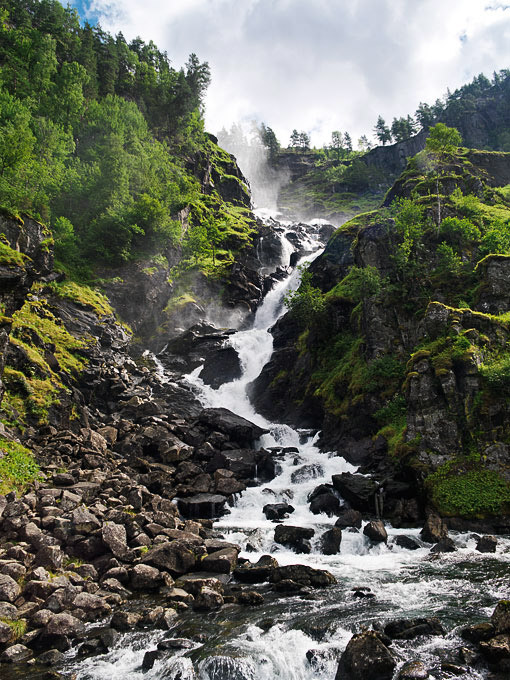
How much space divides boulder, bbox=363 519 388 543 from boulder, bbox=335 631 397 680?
10169 millimetres

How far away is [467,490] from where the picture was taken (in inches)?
846

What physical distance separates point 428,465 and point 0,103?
51.9 meters

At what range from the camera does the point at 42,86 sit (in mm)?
55031

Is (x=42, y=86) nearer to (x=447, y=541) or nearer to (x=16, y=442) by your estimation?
(x=16, y=442)

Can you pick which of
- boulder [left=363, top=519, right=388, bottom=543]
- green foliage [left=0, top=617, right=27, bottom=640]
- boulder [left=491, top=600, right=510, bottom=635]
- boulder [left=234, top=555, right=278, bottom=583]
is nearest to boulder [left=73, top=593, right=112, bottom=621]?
green foliage [left=0, top=617, right=27, bottom=640]

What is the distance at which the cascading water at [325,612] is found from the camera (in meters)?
9.95

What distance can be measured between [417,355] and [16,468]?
23.8m

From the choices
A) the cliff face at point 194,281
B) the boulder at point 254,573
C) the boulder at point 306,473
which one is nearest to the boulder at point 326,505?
the boulder at point 306,473

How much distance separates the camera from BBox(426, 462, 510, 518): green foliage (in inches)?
814

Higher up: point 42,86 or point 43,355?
point 42,86

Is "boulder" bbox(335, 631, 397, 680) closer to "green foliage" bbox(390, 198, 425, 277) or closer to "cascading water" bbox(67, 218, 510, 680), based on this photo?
"cascading water" bbox(67, 218, 510, 680)

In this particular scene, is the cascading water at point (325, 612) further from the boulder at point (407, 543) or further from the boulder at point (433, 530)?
the boulder at point (433, 530)

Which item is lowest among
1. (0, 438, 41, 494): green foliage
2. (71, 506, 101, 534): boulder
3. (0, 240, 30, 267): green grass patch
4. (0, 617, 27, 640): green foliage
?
(0, 617, 27, 640): green foliage

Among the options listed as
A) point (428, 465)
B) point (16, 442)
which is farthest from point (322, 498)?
point (16, 442)
